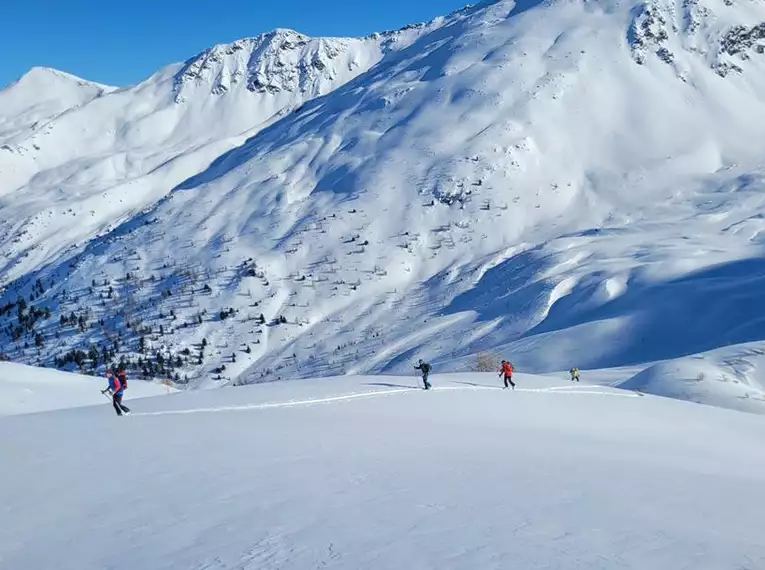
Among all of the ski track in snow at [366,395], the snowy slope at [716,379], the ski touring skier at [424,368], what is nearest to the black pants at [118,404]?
the ski track in snow at [366,395]

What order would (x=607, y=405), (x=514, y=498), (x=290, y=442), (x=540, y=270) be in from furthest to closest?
1. (x=540, y=270)
2. (x=607, y=405)
3. (x=290, y=442)
4. (x=514, y=498)

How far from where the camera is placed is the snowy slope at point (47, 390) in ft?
135

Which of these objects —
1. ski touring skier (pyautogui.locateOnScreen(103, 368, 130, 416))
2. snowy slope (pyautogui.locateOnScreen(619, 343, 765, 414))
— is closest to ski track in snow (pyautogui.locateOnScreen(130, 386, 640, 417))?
ski touring skier (pyautogui.locateOnScreen(103, 368, 130, 416))

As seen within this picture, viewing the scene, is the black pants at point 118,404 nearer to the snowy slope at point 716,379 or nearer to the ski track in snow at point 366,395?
the ski track in snow at point 366,395

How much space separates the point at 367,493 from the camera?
14.4 metres

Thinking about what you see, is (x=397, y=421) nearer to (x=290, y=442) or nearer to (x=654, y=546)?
(x=290, y=442)

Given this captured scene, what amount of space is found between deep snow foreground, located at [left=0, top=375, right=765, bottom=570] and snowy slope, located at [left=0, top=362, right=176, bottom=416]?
14.3 m

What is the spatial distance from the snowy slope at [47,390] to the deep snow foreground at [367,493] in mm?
14343

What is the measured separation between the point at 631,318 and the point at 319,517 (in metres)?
117

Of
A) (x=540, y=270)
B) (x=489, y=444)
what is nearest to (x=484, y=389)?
(x=489, y=444)

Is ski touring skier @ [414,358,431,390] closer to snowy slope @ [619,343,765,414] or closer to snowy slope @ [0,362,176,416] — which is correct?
snowy slope @ [0,362,176,416]

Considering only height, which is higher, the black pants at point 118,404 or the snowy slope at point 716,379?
the black pants at point 118,404

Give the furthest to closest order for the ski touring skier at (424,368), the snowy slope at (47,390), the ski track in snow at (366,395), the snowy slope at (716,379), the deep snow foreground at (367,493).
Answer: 1. the snowy slope at (716,379)
2. the snowy slope at (47,390)
3. the ski touring skier at (424,368)
4. the ski track in snow at (366,395)
5. the deep snow foreground at (367,493)

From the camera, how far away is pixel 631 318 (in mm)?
121500
